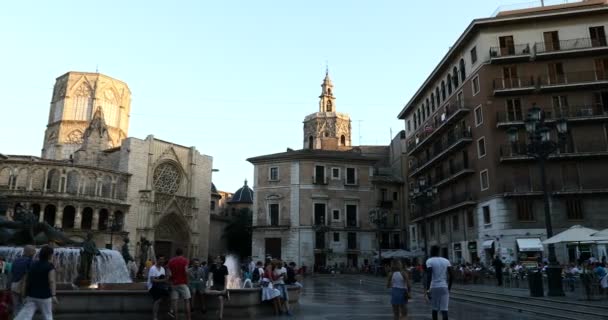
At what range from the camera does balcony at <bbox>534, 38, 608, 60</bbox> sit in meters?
32.5

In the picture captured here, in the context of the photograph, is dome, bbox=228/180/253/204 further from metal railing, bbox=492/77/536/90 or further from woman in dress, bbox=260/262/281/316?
woman in dress, bbox=260/262/281/316

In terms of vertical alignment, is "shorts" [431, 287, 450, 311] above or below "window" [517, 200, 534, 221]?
below

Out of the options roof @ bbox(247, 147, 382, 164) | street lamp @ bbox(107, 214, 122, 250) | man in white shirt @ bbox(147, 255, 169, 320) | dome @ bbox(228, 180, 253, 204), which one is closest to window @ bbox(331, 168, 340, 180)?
roof @ bbox(247, 147, 382, 164)

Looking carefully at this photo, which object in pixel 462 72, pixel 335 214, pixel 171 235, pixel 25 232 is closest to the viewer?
pixel 25 232

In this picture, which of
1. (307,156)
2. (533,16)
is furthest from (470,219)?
(307,156)

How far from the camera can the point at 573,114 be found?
32406mm

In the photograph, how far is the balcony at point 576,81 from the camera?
106 ft

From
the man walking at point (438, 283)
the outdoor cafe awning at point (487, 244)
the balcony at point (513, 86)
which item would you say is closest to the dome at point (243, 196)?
the outdoor cafe awning at point (487, 244)

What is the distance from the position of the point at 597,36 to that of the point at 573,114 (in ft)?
19.2

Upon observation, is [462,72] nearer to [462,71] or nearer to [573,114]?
[462,71]

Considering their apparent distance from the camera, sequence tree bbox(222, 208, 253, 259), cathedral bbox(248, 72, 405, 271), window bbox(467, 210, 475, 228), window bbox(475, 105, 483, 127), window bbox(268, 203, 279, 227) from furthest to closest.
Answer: tree bbox(222, 208, 253, 259) → window bbox(268, 203, 279, 227) → cathedral bbox(248, 72, 405, 271) → window bbox(467, 210, 475, 228) → window bbox(475, 105, 483, 127)

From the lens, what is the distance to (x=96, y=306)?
10.8 meters

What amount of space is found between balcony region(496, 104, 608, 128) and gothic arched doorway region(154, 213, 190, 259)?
120ft

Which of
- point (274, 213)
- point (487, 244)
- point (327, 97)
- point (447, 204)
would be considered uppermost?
point (327, 97)
